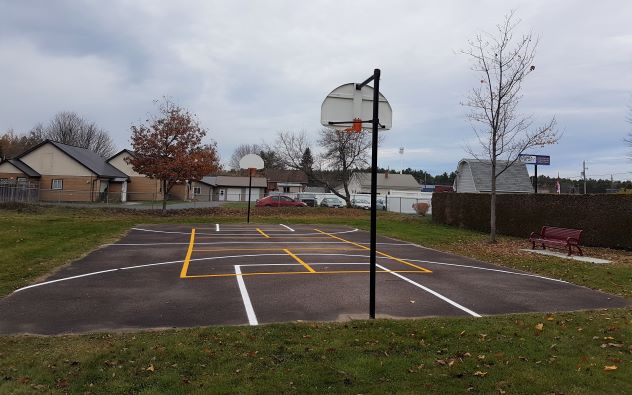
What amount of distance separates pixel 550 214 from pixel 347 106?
53.3 feet

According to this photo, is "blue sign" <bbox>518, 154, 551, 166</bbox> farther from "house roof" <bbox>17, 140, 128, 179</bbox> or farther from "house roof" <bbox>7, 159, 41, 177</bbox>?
"house roof" <bbox>7, 159, 41, 177</bbox>

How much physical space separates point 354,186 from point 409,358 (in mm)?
74963

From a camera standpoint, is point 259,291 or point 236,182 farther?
point 236,182

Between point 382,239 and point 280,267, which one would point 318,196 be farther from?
point 280,267

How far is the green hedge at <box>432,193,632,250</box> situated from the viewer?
16.9 meters

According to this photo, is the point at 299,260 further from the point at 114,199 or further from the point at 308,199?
the point at 114,199

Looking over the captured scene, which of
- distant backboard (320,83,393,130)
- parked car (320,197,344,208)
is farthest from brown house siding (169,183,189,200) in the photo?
distant backboard (320,83,393,130)

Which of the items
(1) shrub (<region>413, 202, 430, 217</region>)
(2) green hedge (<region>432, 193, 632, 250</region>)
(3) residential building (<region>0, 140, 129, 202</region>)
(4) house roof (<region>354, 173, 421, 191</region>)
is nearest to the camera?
(2) green hedge (<region>432, 193, 632, 250</region>)

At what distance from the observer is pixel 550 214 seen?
20.0 m

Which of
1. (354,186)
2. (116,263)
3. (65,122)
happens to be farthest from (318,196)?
(65,122)

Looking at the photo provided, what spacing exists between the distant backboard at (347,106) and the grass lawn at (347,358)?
2.83 m

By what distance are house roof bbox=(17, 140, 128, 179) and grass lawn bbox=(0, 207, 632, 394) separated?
4606 cm

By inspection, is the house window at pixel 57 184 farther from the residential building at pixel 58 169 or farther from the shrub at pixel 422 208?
the shrub at pixel 422 208

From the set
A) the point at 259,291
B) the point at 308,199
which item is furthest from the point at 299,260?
the point at 308,199
